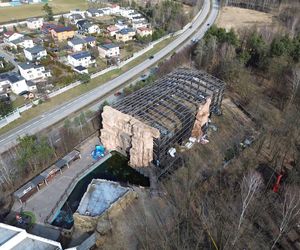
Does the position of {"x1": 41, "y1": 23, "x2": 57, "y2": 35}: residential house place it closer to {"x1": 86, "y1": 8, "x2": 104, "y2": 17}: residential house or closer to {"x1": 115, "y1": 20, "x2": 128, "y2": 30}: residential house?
{"x1": 86, "y1": 8, "x2": 104, "y2": 17}: residential house

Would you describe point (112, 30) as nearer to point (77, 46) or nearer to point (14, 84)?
point (77, 46)

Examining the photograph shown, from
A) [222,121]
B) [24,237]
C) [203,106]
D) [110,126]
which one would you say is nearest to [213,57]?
[222,121]

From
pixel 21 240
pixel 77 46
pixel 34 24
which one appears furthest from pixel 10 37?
pixel 21 240

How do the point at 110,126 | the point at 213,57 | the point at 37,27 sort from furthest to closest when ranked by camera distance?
1. the point at 37,27
2. the point at 213,57
3. the point at 110,126

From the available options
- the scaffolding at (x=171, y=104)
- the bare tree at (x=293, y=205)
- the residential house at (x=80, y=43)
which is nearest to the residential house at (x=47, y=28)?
the residential house at (x=80, y=43)

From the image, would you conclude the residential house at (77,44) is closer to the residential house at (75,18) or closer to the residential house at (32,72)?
the residential house at (32,72)

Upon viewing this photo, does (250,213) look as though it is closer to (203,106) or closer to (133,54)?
(203,106)

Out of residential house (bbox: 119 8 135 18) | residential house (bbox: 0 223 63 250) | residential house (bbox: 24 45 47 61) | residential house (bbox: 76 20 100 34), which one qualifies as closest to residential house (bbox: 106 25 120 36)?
residential house (bbox: 76 20 100 34)
